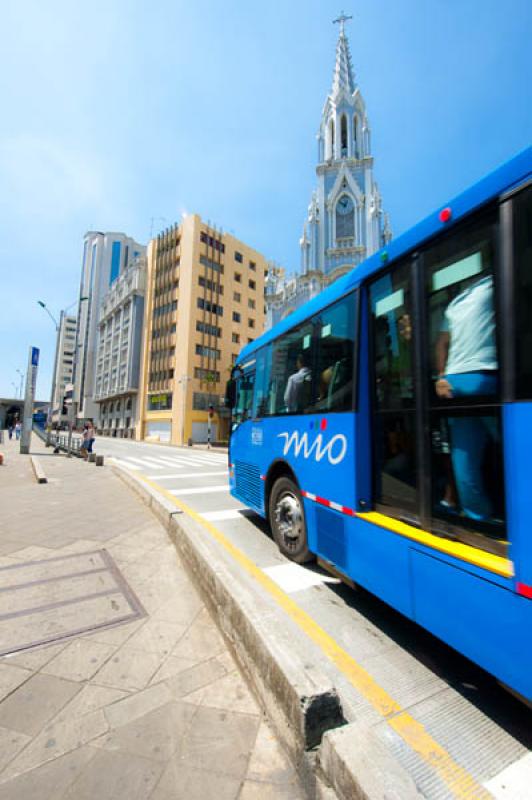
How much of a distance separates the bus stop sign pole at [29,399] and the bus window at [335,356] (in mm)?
20438

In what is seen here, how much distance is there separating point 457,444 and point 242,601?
1878 mm

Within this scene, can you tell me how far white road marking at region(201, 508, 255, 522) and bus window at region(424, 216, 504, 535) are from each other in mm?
4484

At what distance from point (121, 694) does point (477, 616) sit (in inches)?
84.6

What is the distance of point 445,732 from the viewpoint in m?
1.85

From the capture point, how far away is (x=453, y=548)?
6.71 ft

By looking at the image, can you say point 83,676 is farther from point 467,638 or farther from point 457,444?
point 457,444

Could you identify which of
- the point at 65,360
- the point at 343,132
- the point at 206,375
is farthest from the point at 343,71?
the point at 65,360

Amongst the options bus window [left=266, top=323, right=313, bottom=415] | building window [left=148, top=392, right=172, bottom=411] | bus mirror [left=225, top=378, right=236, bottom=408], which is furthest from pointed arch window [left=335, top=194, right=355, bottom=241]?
bus window [left=266, top=323, right=313, bottom=415]

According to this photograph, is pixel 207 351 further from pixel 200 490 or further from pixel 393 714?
pixel 393 714

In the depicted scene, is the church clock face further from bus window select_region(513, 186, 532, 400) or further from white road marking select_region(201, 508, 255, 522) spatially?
bus window select_region(513, 186, 532, 400)

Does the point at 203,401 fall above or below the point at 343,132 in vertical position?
below

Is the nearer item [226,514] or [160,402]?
[226,514]

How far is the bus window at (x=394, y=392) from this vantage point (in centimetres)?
259

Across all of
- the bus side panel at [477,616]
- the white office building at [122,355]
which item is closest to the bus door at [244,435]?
the bus side panel at [477,616]
